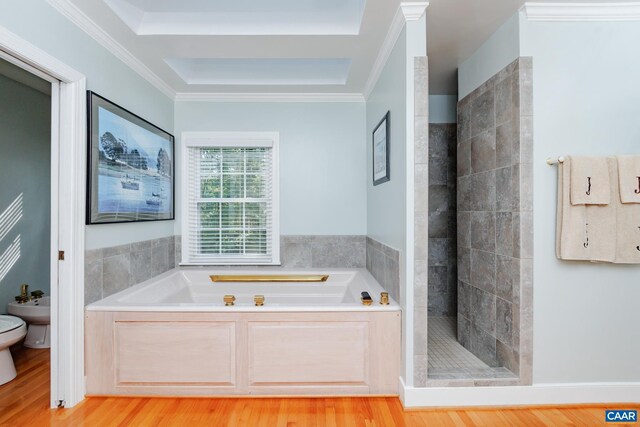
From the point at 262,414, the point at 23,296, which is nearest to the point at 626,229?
the point at 262,414

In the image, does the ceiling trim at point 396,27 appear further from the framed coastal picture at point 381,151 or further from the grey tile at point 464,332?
the grey tile at point 464,332

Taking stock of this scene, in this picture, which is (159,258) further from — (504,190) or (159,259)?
(504,190)

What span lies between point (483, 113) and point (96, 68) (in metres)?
2.62

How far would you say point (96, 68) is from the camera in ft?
7.65

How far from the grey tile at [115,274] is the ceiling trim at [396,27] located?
2.40 m

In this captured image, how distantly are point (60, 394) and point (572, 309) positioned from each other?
309 cm

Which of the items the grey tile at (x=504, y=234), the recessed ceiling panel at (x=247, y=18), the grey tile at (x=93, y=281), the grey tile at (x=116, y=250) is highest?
the recessed ceiling panel at (x=247, y=18)

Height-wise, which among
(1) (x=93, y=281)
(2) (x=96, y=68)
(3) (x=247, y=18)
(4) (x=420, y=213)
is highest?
(3) (x=247, y=18)

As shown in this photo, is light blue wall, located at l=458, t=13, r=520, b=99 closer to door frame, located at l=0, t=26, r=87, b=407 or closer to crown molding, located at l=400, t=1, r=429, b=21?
crown molding, located at l=400, t=1, r=429, b=21

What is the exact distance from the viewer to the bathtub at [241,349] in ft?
7.32

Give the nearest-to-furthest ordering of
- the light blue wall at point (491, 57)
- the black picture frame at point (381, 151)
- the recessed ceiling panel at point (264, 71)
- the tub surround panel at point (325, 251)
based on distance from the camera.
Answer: the light blue wall at point (491, 57), the black picture frame at point (381, 151), the recessed ceiling panel at point (264, 71), the tub surround panel at point (325, 251)

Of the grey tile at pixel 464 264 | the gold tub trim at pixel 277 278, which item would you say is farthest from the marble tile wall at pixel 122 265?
the grey tile at pixel 464 264

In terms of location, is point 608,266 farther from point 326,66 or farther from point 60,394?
point 60,394

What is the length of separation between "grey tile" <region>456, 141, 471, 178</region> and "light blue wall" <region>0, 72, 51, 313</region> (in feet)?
12.4
